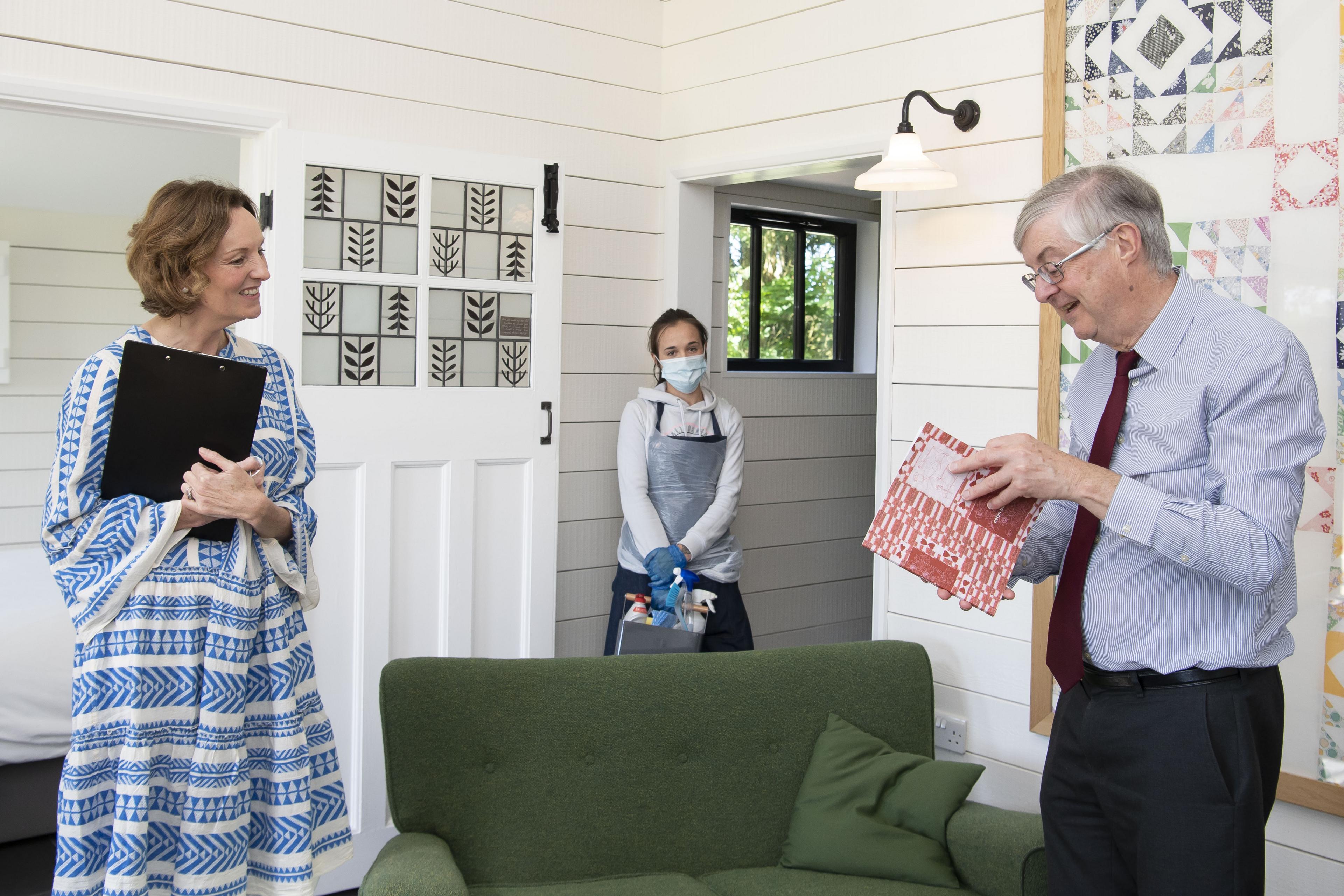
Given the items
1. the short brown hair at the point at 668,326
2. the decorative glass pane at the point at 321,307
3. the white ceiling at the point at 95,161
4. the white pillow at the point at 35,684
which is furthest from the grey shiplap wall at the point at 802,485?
the white pillow at the point at 35,684

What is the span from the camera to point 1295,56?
205cm

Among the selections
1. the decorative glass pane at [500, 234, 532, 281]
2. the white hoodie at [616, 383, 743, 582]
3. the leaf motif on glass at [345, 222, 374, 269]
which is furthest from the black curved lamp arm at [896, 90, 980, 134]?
the leaf motif on glass at [345, 222, 374, 269]

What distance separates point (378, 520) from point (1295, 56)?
2.41 meters

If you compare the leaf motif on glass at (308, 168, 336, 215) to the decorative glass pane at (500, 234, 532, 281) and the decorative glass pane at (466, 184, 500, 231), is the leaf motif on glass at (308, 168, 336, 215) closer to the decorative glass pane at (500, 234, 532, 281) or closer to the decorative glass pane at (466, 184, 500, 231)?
the decorative glass pane at (466, 184, 500, 231)

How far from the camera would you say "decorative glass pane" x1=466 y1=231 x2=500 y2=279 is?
3.03 m

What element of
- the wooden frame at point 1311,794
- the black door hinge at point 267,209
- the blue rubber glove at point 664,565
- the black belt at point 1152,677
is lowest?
the wooden frame at point 1311,794

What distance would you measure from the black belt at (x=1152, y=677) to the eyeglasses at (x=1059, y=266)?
559mm

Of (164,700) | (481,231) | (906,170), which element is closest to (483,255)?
(481,231)

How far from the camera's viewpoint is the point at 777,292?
429cm

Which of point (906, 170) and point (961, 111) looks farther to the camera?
point (961, 111)

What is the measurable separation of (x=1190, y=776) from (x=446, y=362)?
2.21 metres

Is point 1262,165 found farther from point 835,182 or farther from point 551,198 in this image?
point 835,182

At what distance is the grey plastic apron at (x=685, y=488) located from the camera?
3.13 m

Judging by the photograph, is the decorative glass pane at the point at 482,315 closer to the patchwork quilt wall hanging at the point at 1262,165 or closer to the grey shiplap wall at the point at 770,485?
the grey shiplap wall at the point at 770,485
